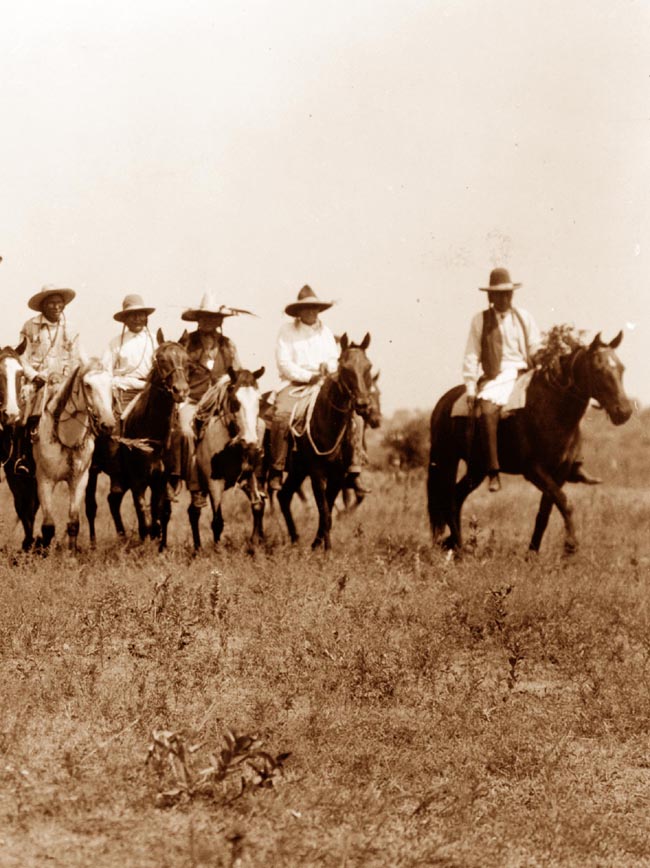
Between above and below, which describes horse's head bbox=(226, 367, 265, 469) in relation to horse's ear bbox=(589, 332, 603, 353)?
below

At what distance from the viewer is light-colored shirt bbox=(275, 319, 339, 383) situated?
565 inches

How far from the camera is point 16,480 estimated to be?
13398 millimetres

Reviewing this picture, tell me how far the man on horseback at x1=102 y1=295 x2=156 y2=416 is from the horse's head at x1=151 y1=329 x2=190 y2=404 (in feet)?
4.49


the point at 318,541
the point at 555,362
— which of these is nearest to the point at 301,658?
the point at 318,541

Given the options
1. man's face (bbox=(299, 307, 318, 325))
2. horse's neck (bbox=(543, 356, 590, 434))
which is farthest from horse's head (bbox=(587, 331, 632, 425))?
man's face (bbox=(299, 307, 318, 325))

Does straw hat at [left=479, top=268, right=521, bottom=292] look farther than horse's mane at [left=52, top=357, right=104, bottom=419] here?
Yes

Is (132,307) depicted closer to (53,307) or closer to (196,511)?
(53,307)

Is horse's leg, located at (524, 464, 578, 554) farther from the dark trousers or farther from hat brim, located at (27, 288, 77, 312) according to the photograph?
hat brim, located at (27, 288, 77, 312)

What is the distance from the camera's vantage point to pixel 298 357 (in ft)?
47.9

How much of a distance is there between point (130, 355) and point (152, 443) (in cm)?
162

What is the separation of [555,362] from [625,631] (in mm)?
4324

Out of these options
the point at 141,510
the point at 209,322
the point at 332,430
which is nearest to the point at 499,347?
the point at 332,430

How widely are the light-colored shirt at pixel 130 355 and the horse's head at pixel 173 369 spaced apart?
1.41m

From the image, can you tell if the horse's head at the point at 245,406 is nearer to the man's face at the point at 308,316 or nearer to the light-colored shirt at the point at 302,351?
the light-colored shirt at the point at 302,351
